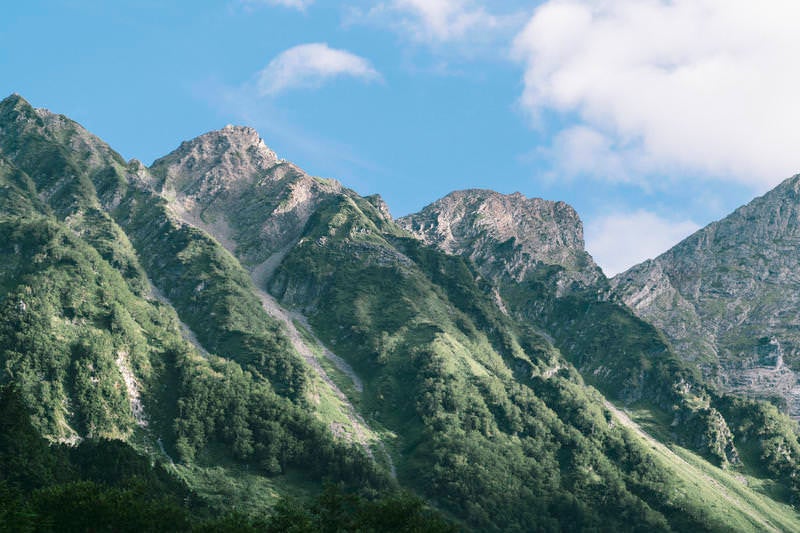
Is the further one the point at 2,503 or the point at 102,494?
the point at 102,494

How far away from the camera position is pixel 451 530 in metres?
174

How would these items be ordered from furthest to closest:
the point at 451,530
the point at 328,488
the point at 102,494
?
1. the point at 328,488
2. the point at 451,530
3. the point at 102,494

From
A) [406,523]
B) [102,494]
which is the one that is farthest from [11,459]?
[406,523]

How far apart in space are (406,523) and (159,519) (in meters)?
57.5

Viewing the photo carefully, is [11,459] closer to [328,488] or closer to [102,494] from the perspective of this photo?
[102,494]

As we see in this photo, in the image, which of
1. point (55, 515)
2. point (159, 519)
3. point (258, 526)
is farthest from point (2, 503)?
point (258, 526)

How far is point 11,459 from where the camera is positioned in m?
200

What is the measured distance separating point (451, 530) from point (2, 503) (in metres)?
98.0

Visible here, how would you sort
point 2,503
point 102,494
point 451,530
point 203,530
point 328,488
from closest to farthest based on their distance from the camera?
point 2,503 → point 203,530 → point 102,494 → point 451,530 → point 328,488

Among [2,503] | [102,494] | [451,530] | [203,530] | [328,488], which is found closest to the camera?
[2,503]

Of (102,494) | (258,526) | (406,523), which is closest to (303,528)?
(258,526)

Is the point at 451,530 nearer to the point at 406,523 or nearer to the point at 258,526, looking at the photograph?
the point at 406,523

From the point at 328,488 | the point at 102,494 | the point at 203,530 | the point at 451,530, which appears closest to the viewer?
the point at 203,530

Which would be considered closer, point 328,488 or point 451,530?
point 451,530
